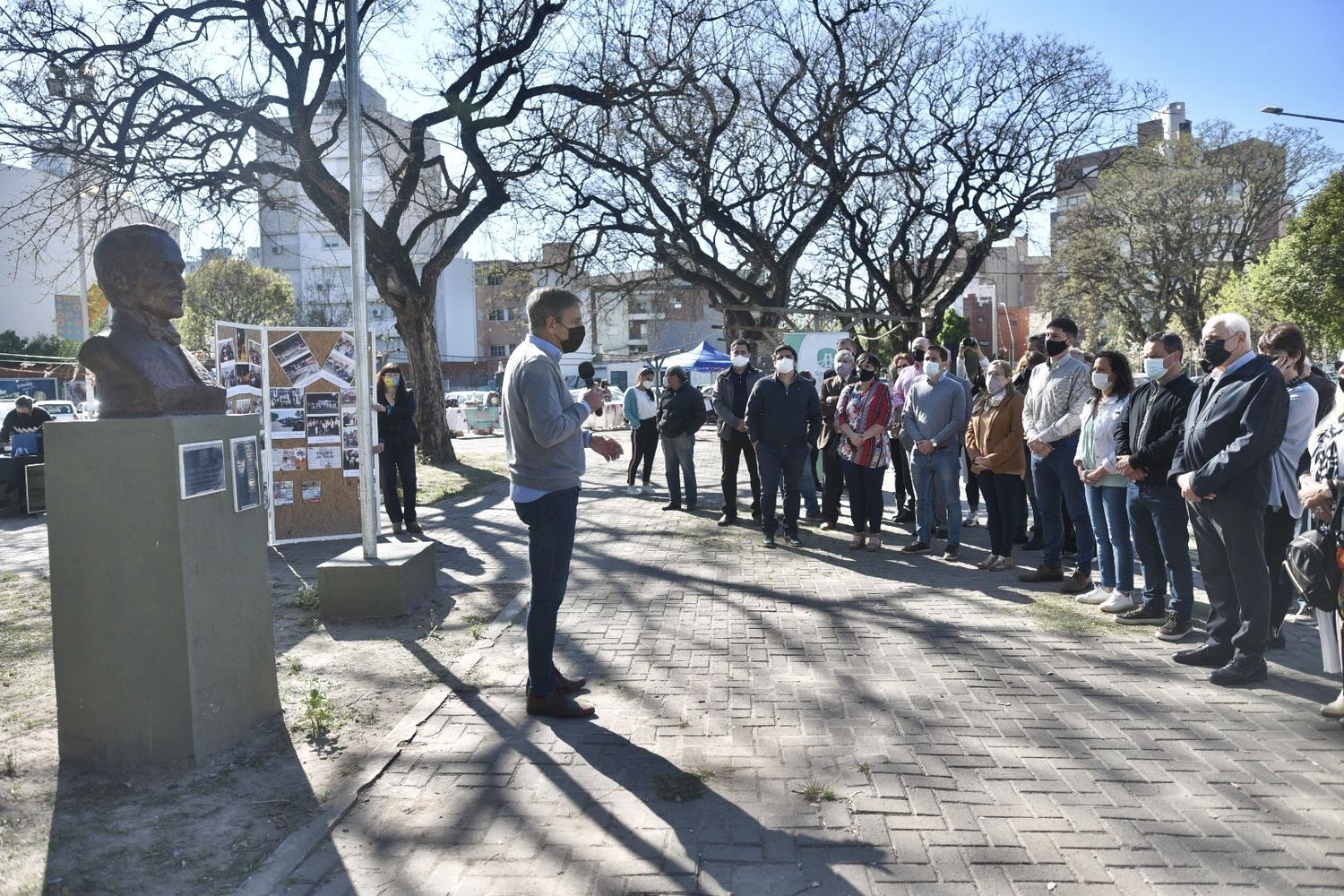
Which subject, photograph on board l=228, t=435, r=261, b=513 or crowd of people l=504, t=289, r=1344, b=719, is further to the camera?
crowd of people l=504, t=289, r=1344, b=719

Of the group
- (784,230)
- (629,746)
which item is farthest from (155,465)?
(784,230)

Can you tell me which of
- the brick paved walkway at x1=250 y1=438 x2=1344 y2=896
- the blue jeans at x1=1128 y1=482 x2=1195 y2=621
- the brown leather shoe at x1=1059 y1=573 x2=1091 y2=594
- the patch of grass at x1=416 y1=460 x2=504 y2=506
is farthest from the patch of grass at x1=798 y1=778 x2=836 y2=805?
the patch of grass at x1=416 y1=460 x2=504 y2=506

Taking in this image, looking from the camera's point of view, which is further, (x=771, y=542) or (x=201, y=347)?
(x=201, y=347)

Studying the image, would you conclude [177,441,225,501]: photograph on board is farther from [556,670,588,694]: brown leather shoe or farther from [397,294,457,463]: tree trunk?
[397,294,457,463]: tree trunk

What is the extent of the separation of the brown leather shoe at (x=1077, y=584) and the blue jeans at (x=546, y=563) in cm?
451

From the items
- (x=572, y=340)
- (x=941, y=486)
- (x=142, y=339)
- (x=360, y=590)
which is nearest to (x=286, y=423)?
(x=360, y=590)

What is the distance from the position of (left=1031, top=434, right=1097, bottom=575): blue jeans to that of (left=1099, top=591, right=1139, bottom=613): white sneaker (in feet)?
2.49

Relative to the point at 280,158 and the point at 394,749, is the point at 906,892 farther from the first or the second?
the point at 280,158

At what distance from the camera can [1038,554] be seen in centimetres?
931

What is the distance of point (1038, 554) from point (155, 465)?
7807 millimetres

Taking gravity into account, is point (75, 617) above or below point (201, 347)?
below

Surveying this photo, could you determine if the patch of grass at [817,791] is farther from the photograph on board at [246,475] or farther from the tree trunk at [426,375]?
the tree trunk at [426,375]

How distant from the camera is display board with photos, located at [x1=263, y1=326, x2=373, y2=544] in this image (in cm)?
1020

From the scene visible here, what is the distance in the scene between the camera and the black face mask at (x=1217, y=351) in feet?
17.4
